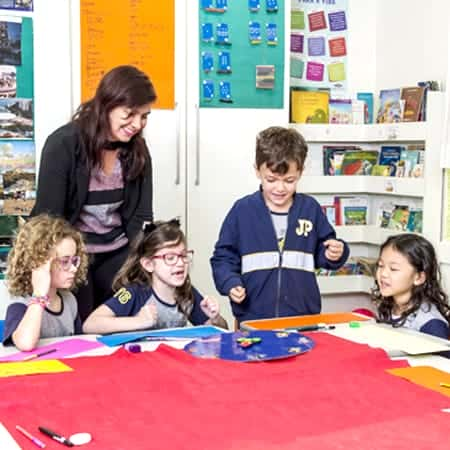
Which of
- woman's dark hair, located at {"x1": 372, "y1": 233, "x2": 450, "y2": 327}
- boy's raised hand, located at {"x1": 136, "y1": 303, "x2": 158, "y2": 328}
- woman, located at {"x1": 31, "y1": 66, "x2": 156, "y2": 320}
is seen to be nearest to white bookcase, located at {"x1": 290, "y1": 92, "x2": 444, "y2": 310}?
woman's dark hair, located at {"x1": 372, "y1": 233, "x2": 450, "y2": 327}

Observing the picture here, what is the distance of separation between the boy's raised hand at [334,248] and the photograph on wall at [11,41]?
1.56m

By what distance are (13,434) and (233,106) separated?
8.87 ft

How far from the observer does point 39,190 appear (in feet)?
8.91

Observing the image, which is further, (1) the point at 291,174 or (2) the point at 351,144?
(2) the point at 351,144

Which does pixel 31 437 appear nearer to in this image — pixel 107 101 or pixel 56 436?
pixel 56 436

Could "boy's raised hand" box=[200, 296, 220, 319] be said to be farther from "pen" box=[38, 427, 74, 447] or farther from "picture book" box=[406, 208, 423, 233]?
"picture book" box=[406, 208, 423, 233]

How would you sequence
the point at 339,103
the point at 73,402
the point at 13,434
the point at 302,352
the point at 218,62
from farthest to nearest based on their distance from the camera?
1. the point at 339,103
2. the point at 218,62
3. the point at 302,352
4. the point at 73,402
5. the point at 13,434

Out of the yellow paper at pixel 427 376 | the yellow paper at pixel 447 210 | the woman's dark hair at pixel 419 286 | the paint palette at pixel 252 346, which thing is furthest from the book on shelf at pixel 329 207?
the yellow paper at pixel 427 376

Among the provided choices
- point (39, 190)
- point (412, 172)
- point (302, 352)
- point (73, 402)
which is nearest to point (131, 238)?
point (39, 190)

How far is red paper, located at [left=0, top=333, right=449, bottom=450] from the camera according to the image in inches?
54.2

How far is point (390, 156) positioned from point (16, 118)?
210 cm

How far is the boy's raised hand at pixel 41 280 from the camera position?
7.22 ft

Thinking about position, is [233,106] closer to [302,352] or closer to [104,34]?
[104,34]

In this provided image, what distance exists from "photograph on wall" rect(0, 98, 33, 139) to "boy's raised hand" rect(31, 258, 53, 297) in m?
1.31
